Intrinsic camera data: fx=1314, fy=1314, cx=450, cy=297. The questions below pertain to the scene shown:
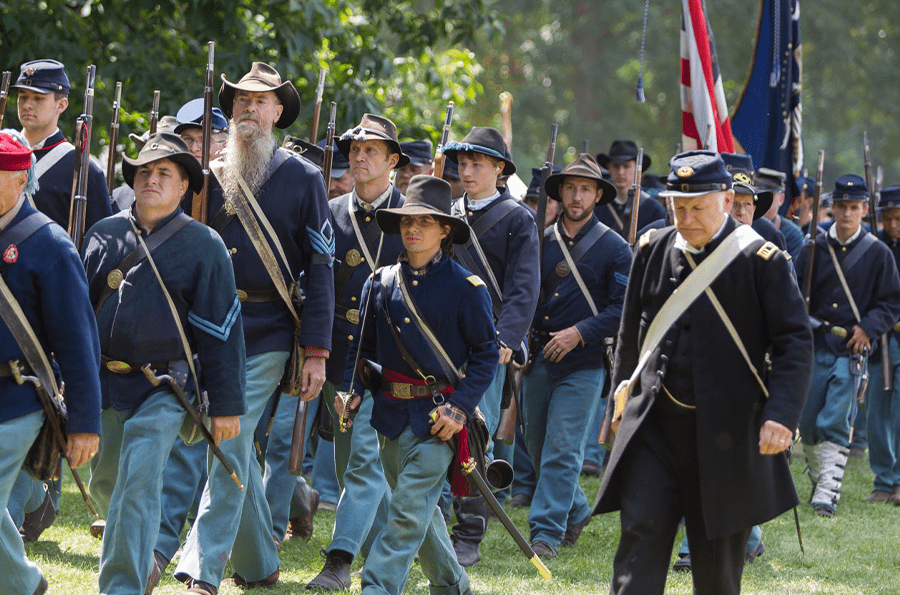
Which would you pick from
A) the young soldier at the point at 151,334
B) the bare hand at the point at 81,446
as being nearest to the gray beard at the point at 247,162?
the young soldier at the point at 151,334

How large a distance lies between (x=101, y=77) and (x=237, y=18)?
4.43ft

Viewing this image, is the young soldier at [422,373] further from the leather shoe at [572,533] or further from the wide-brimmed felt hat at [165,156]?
the leather shoe at [572,533]

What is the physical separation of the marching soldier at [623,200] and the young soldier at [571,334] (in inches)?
94.7

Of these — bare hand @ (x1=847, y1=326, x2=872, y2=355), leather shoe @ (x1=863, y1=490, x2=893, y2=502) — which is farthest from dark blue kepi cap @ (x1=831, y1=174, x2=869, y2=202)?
leather shoe @ (x1=863, y1=490, x2=893, y2=502)

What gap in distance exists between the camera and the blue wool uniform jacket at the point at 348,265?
7000 mm

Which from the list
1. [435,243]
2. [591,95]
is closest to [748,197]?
[435,243]

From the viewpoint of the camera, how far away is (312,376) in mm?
6293

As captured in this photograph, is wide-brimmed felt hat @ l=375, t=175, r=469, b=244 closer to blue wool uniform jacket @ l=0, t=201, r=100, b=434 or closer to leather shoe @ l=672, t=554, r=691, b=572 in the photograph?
blue wool uniform jacket @ l=0, t=201, r=100, b=434

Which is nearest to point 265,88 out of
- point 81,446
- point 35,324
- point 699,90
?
point 35,324

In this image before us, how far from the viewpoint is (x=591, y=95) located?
3466 cm

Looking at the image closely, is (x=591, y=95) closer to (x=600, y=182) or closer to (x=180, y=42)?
(x=180, y=42)

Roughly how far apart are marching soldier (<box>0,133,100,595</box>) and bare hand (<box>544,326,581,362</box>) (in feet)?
12.2

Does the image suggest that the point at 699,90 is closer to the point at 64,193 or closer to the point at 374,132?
the point at 374,132

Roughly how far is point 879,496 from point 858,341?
127cm
